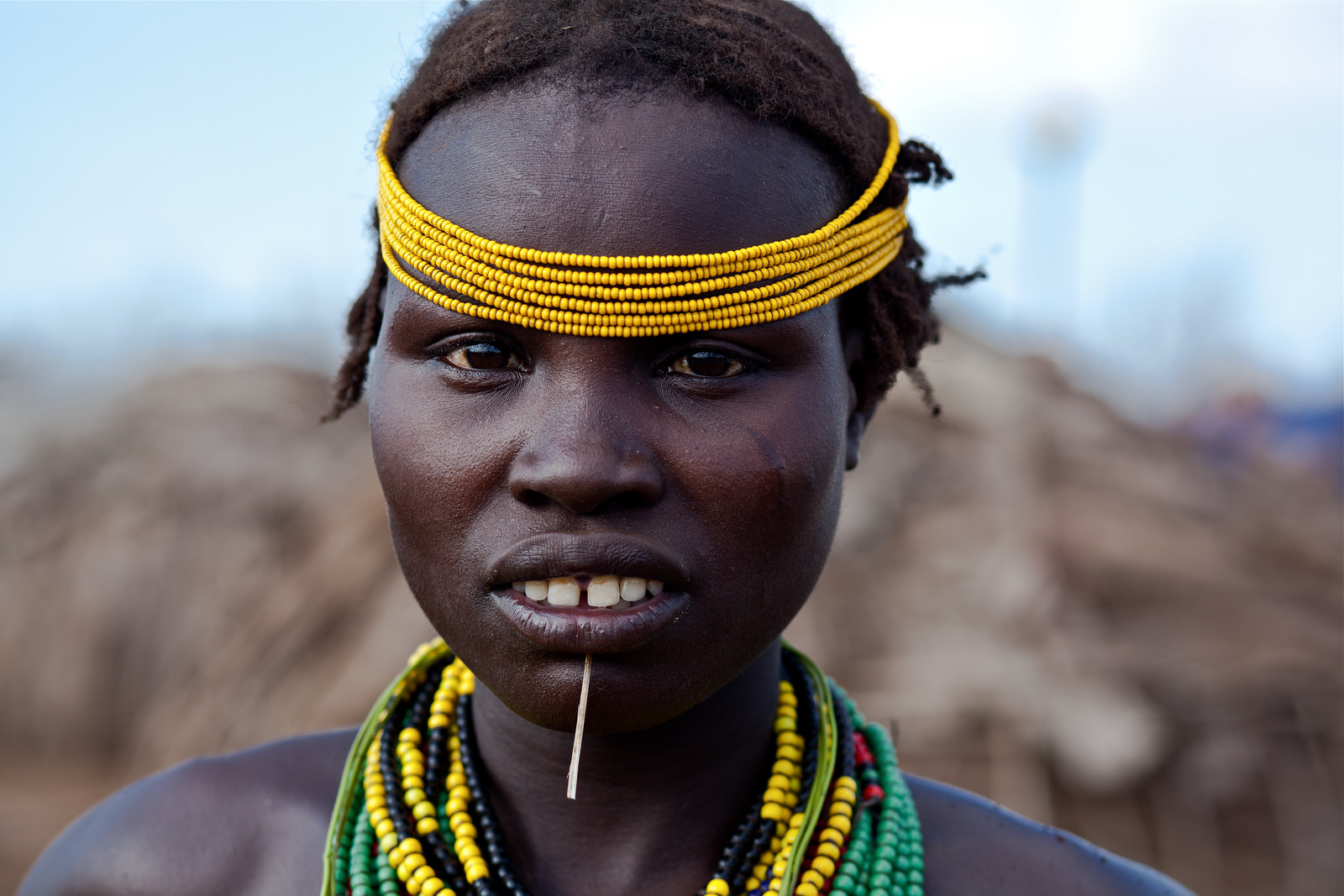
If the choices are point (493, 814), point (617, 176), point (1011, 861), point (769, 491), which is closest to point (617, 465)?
point (769, 491)

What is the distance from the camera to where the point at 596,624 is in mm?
1768

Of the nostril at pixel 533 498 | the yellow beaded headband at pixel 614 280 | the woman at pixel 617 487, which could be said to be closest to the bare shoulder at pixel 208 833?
the woman at pixel 617 487

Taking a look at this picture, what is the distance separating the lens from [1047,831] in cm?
241

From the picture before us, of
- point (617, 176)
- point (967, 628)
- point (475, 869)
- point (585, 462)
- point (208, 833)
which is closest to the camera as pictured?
point (585, 462)

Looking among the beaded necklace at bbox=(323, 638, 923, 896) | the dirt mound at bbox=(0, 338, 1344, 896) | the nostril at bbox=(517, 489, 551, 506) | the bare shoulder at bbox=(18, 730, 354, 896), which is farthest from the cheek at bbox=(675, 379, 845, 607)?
the dirt mound at bbox=(0, 338, 1344, 896)

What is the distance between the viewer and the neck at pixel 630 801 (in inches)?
84.7

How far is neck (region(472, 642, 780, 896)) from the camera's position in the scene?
7.06 ft

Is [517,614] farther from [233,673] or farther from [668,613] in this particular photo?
[233,673]

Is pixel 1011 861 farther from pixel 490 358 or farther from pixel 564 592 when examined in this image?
pixel 490 358

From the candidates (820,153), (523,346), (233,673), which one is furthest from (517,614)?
(233,673)

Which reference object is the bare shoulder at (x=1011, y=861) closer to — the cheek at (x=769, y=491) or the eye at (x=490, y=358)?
the cheek at (x=769, y=491)

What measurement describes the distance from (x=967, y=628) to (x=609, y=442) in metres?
5.48

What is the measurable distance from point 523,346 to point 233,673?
19.9 feet

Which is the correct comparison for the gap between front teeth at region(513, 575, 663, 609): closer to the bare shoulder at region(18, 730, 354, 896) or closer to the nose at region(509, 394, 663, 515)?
the nose at region(509, 394, 663, 515)
